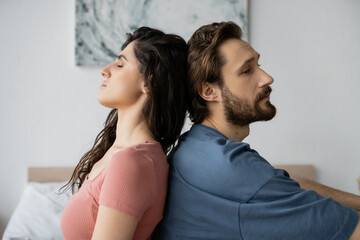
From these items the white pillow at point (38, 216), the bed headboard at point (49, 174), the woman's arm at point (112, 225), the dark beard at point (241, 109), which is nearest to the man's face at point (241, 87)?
the dark beard at point (241, 109)

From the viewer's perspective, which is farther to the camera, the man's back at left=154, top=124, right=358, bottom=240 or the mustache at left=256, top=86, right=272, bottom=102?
the mustache at left=256, top=86, right=272, bottom=102

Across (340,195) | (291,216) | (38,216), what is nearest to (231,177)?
(291,216)

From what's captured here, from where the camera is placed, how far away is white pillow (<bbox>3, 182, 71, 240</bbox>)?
2000 millimetres

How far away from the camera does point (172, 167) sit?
1.07m

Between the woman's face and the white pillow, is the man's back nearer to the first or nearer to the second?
the woman's face

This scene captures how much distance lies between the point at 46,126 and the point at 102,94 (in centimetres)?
167

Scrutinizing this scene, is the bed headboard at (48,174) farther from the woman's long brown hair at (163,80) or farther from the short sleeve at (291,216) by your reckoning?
the short sleeve at (291,216)

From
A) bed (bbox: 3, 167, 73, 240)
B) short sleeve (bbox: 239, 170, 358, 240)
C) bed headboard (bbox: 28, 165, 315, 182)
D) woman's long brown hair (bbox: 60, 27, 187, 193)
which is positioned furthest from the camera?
bed headboard (bbox: 28, 165, 315, 182)

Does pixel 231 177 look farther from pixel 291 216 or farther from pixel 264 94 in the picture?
pixel 264 94

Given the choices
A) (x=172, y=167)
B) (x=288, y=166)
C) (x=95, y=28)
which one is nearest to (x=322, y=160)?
(x=288, y=166)

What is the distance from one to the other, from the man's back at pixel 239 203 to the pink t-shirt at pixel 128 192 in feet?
0.21

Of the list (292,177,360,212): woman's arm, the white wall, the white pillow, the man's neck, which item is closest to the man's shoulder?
the man's neck

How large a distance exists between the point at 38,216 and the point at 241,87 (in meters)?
1.50

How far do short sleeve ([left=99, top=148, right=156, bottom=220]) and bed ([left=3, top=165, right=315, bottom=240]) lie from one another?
126 cm
